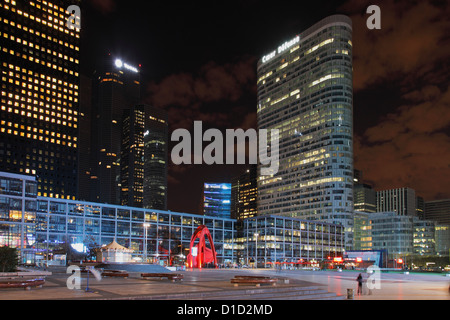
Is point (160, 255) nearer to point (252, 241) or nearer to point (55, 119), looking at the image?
point (252, 241)

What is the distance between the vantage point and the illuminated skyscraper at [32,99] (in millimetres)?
180250

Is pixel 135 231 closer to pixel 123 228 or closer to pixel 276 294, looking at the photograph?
pixel 123 228

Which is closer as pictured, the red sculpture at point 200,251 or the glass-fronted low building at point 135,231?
the red sculpture at point 200,251

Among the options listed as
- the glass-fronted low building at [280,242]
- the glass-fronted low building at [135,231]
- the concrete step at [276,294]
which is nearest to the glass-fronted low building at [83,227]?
the glass-fronted low building at [135,231]

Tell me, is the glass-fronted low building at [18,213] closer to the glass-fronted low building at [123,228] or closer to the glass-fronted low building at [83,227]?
the glass-fronted low building at [83,227]

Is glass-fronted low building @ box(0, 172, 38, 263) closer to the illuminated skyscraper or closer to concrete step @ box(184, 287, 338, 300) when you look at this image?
concrete step @ box(184, 287, 338, 300)

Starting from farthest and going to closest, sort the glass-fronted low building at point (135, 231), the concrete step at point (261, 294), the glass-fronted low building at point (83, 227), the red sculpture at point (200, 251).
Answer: the glass-fronted low building at point (135, 231)
the glass-fronted low building at point (83, 227)
the red sculpture at point (200, 251)
the concrete step at point (261, 294)


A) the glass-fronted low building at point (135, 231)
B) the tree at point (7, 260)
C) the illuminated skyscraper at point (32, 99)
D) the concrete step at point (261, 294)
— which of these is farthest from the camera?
the illuminated skyscraper at point (32, 99)

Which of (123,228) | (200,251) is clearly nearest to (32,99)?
(123,228)

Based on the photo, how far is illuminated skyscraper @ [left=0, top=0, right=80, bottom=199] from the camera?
18025cm

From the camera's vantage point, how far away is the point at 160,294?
24.0 meters

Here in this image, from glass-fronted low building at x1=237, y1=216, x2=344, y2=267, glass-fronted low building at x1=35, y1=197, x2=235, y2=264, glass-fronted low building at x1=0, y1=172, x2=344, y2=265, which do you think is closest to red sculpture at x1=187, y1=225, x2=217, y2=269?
glass-fronted low building at x1=0, y1=172, x2=344, y2=265

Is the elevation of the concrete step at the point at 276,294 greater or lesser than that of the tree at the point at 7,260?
lesser
